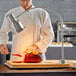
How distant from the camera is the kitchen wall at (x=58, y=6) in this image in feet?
24.9

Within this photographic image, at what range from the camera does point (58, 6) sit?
25.2 feet

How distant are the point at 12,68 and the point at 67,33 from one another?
5.30 meters

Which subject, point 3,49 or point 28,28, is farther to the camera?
point 28,28

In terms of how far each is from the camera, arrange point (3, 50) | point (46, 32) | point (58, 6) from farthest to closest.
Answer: point (58, 6), point (46, 32), point (3, 50)

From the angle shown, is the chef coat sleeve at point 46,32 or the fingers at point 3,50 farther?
the chef coat sleeve at point 46,32

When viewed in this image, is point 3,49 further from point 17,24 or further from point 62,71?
point 62,71

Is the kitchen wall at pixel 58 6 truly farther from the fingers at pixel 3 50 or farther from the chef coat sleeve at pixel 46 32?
the fingers at pixel 3 50

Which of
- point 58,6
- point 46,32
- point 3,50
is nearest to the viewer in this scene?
point 3,50

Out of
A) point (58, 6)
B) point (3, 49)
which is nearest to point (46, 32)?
point (3, 49)

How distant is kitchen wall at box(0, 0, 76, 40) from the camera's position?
7.59 meters

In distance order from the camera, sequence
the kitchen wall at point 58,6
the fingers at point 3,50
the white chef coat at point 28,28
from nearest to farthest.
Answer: the fingers at point 3,50 < the white chef coat at point 28,28 < the kitchen wall at point 58,6

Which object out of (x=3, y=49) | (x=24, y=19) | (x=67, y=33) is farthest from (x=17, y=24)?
(x=67, y=33)

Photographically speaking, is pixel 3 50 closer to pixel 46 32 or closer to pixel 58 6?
pixel 46 32

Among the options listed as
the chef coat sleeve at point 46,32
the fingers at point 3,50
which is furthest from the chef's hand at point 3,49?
the chef coat sleeve at point 46,32
